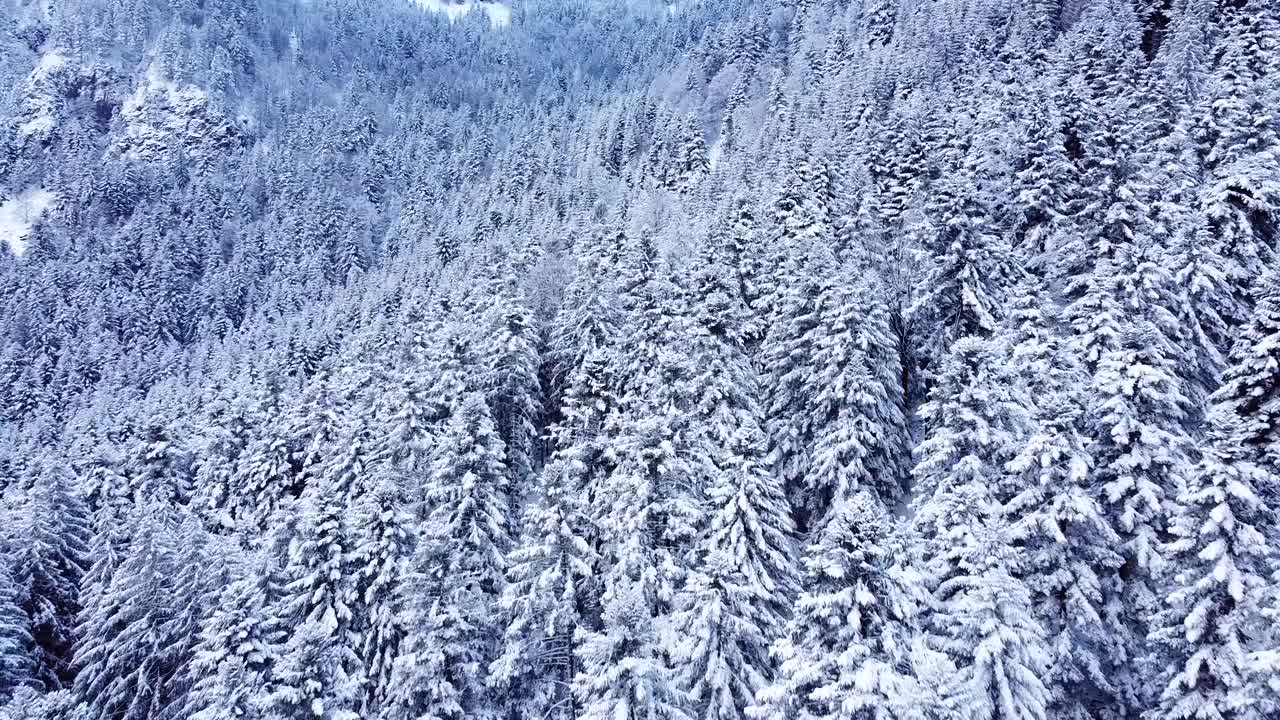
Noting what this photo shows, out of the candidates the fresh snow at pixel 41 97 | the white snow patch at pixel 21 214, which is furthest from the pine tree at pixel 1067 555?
the fresh snow at pixel 41 97

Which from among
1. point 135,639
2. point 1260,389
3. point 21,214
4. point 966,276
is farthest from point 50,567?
point 21,214

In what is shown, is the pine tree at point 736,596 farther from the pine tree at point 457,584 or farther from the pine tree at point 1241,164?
the pine tree at point 1241,164

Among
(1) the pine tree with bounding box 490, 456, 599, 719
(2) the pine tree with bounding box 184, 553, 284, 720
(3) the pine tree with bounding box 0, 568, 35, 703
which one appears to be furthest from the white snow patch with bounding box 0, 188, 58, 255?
(1) the pine tree with bounding box 490, 456, 599, 719

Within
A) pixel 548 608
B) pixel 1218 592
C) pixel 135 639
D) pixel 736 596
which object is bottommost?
pixel 135 639

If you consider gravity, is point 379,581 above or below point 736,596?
below

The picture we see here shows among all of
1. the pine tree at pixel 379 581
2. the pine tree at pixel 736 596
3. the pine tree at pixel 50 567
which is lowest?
the pine tree at pixel 50 567

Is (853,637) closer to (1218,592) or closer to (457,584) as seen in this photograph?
(1218,592)

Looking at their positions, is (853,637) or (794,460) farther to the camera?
(794,460)
